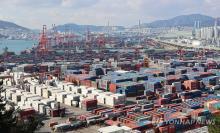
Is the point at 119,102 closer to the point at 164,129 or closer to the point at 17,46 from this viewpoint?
the point at 164,129

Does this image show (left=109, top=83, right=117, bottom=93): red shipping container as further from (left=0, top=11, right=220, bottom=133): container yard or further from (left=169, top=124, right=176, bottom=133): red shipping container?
(left=169, top=124, right=176, bottom=133): red shipping container

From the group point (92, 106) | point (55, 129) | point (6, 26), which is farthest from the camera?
point (6, 26)

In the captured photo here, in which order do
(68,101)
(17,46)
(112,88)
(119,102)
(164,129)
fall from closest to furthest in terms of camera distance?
1. (164,129)
2. (119,102)
3. (68,101)
4. (112,88)
5. (17,46)

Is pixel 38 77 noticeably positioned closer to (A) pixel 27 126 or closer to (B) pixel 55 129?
(B) pixel 55 129

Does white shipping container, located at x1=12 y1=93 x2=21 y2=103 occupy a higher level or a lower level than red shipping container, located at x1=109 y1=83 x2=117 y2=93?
lower

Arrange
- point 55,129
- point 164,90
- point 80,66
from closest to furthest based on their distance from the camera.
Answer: point 55,129 → point 164,90 → point 80,66

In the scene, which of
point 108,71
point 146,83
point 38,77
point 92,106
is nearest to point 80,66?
point 108,71

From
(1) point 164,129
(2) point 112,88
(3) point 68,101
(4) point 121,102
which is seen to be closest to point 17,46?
(2) point 112,88

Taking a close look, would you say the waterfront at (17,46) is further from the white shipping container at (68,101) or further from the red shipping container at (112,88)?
the white shipping container at (68,101)

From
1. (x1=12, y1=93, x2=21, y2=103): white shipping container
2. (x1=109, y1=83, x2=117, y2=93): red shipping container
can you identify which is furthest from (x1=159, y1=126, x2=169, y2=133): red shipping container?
(x1=12, y1=93, x2=21, y2=103): white shipping container

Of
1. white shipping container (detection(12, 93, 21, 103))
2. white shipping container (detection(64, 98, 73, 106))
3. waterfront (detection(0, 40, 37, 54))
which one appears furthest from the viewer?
waterfront (detection(0, 40, 37, 54))

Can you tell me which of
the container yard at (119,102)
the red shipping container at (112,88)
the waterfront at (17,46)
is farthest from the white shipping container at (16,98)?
the waterfront at (17,46)
